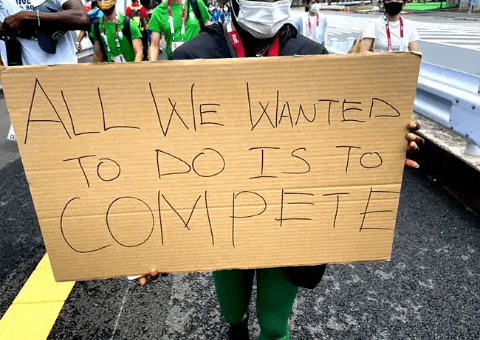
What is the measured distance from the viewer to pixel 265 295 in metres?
1.65

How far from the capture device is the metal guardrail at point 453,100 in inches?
131

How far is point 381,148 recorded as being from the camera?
123 centimetres

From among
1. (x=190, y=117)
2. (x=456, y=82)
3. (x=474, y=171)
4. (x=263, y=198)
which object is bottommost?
(x=474, y=171)

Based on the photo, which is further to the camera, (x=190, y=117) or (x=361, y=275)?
(x=361, y=275)

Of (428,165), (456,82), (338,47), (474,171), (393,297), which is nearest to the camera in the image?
(393,297)

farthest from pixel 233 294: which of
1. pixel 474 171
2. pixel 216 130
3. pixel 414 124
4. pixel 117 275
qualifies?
pixel 474 171

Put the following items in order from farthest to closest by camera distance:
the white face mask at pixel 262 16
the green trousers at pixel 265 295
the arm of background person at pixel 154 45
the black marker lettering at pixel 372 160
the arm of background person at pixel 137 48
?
the arm of background person at pixel 137 48 → the arm of background person at pixel 154 45 → the green trousers at pixel 265 295 → the white face mask at pixel 262 16 → the black marker lettering at pixel 372 160

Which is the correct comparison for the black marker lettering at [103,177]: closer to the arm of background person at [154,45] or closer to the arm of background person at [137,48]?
the arm of background person at [154,45]

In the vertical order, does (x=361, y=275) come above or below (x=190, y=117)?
below

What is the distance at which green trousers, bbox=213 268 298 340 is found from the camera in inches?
63.6

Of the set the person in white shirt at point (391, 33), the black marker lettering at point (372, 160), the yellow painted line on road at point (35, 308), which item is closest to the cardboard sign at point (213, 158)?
the black marker lettering at point (372, 160)

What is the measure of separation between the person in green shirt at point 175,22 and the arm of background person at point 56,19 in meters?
1.49

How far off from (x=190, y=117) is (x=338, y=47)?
9.14 m

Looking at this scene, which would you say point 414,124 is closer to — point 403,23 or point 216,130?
point 216,130
